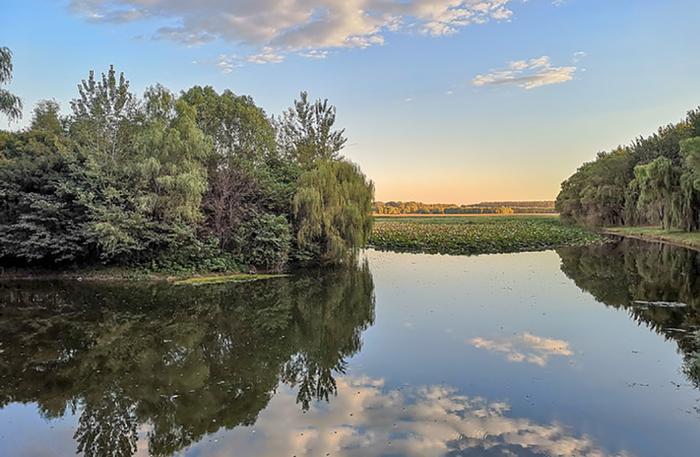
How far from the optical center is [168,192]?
20.1 m

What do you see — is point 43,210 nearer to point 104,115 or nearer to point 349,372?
point 104,115

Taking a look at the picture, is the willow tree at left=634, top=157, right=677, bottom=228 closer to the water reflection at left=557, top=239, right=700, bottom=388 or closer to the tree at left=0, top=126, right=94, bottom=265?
the water reflection at left=557, top=239, right=700, bottom=388

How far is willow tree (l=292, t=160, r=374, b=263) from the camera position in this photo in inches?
868

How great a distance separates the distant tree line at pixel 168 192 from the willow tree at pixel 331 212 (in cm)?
5

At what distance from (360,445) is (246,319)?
771cm

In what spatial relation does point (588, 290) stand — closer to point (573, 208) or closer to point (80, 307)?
point (80, 307)

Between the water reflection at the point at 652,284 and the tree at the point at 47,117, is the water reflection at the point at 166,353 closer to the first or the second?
the water reflection at the point at 652,284

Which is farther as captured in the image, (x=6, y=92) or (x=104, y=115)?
(x=104, y=115)

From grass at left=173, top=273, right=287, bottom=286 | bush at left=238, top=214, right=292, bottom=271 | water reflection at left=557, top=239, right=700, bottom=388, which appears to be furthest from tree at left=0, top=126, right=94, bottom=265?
water reflection at left=557, top=239, right=700, bottom=388

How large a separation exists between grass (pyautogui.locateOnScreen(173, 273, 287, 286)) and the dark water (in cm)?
142

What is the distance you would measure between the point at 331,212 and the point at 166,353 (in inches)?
511

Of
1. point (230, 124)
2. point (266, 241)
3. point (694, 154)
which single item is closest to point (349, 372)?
point (266, 241)

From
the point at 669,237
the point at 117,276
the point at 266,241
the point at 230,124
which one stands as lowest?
the point at 117,276

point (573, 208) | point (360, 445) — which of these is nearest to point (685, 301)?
point (360, 445)
